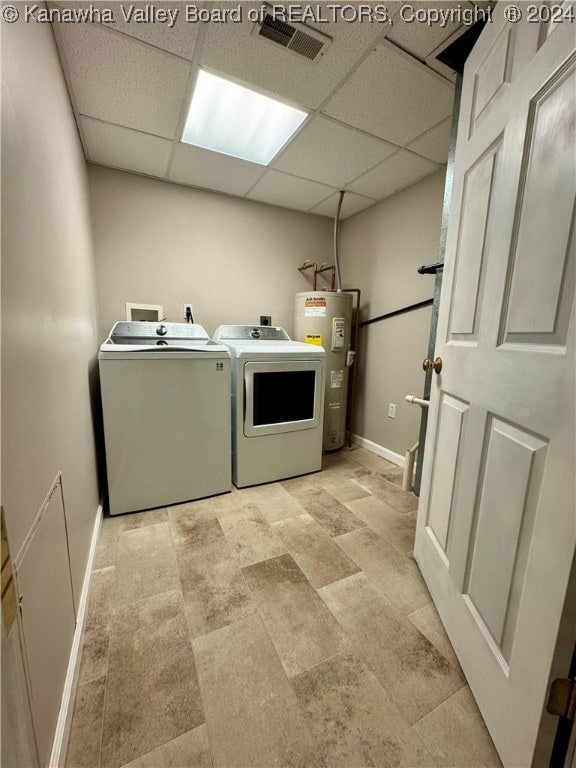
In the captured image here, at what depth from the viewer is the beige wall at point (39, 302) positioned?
619 millimetres

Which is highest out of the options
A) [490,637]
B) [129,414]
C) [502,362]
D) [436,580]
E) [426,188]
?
[426,188]

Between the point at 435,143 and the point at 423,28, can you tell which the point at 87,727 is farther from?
the point at 435,143

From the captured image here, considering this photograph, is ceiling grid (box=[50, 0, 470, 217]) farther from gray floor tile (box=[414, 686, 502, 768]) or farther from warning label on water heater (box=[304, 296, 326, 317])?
gray floor tile (box=[414, 686, 502, 768])

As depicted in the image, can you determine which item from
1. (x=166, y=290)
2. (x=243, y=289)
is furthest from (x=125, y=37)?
(x=243, y=289)

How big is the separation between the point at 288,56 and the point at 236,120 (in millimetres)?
524

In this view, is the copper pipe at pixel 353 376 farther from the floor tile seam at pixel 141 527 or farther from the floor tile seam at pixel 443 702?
the floor tile seam at pixel 443 702

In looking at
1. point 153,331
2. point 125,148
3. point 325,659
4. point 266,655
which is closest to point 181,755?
point 266,655

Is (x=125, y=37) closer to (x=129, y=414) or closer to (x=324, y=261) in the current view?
(x=129, y=414)

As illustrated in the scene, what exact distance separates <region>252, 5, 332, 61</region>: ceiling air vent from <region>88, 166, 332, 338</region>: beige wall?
1438 mm

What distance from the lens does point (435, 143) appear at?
184 cm

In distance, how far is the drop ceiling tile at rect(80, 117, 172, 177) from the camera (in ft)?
5.83

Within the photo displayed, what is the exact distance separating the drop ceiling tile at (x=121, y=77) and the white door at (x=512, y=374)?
129cm

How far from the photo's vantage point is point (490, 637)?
2.62ft

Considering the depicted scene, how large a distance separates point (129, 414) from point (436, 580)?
1659mm
